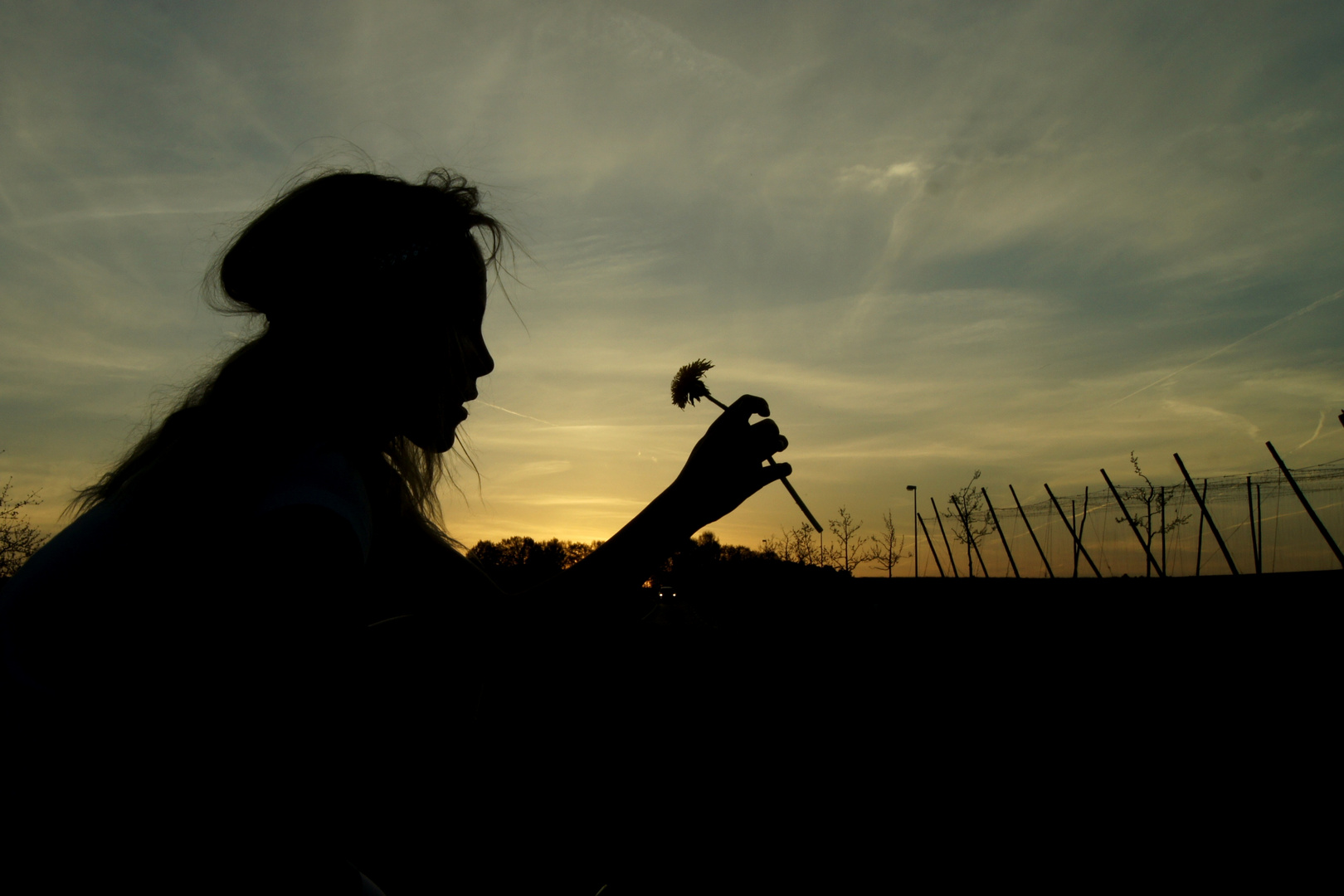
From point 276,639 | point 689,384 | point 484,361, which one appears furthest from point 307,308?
point 689,384

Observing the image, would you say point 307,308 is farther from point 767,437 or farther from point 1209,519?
point 1209,519

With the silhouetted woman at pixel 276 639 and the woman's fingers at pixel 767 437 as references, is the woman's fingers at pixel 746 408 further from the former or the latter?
the silhouetted woman at pixel 276 639

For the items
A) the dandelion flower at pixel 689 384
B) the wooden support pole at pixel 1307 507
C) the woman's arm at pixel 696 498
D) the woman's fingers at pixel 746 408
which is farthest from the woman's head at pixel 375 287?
the wooden support pole at pixel 1307 507

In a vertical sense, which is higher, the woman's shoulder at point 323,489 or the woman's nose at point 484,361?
the woman's nose at point 484,361

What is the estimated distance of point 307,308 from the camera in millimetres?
1137

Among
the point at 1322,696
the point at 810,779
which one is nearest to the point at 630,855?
the point at 810,779

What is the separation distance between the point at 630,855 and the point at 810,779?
2314 millimetres

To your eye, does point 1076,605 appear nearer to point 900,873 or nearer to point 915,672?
point 915,672

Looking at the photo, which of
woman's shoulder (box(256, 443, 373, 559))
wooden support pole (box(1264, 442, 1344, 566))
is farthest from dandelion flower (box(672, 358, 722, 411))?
wooden support pole (box(1264, 442, 1344, 566))

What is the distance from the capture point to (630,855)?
4.24 meters

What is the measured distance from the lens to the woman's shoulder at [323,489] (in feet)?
2.44

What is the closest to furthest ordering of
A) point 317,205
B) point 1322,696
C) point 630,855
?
point 317,205, point 630,855, point 1322,696

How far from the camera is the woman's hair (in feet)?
2.86

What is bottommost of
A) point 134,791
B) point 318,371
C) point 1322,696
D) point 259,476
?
point 1322,696
